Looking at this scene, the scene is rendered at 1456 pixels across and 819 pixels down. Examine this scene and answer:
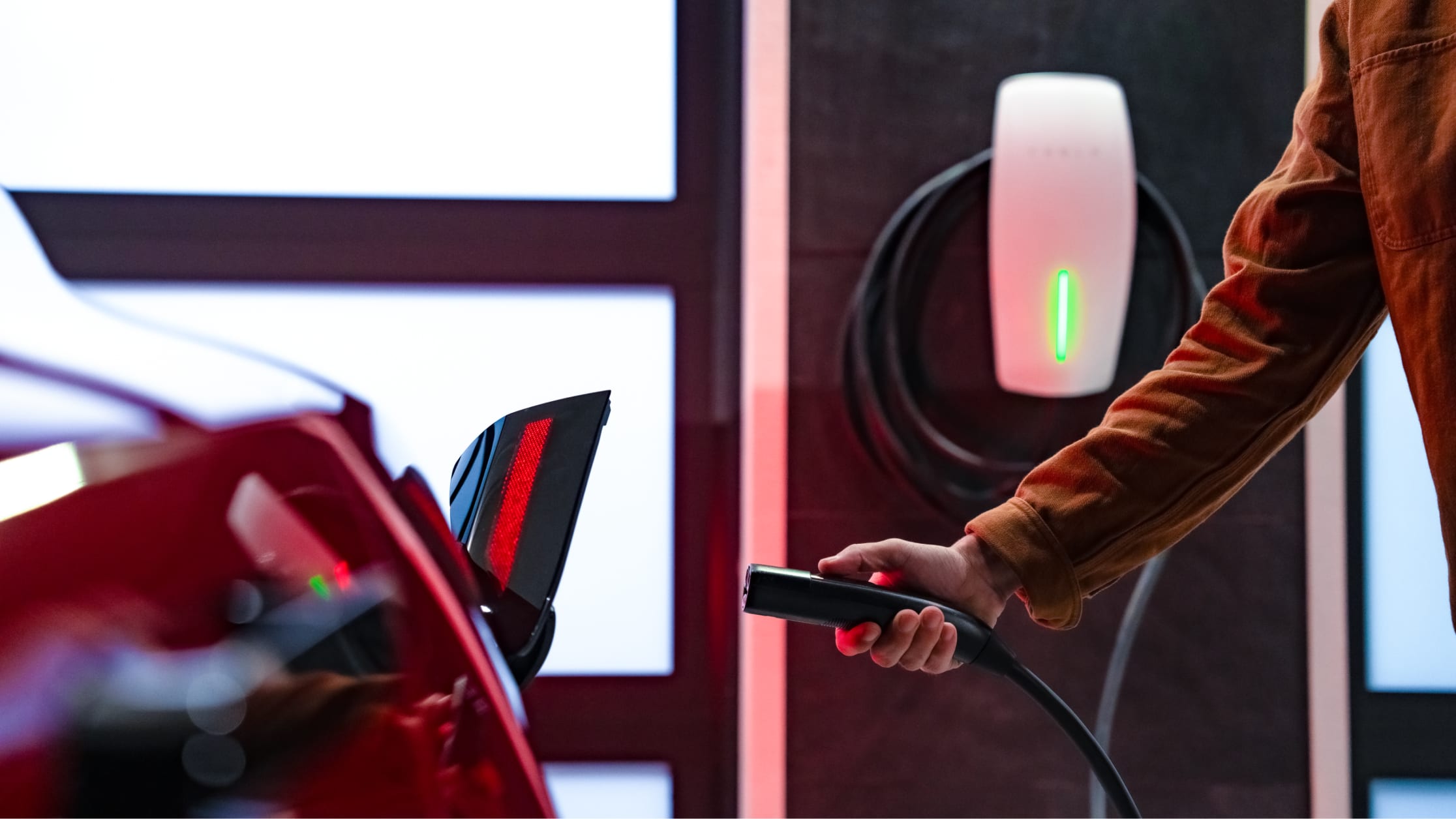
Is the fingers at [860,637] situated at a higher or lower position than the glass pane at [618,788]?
higher

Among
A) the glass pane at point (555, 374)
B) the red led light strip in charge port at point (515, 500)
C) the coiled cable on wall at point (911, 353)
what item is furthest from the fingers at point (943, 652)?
the glass pane at point (555, 374)

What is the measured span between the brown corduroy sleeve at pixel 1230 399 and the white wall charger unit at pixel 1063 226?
2.44 feet

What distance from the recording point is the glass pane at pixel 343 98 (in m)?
1.79

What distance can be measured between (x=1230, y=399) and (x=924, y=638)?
12.8 inches

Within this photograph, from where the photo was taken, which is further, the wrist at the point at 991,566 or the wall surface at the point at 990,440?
the wall surface at the point at 990,440

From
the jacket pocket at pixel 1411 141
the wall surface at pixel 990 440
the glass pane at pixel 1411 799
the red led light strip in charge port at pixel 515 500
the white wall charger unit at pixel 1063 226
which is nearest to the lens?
the red led light strip in charge port at pixel 515 500

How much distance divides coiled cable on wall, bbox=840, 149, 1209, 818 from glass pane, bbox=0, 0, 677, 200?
47 cm

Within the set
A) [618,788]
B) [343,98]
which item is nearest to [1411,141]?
[618,788]

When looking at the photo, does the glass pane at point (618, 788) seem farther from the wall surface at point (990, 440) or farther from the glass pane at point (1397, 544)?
the glass pane at point (1397, 544)

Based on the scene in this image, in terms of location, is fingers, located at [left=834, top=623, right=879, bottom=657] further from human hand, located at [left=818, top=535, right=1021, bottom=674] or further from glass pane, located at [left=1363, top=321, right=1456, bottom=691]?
glass pane, located at [left=1363, top=321, right=1456, bottom=691]

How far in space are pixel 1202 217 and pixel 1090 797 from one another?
1009mm

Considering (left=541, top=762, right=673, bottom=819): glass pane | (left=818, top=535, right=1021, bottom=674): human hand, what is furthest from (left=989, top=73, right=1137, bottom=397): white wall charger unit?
(left=541, top=762, right=673, bottom=819): glass pane

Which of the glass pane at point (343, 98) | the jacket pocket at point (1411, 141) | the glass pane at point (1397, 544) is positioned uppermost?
the glass pane at point (343, 98)

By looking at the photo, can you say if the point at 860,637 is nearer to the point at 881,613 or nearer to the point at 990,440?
the point at 881,613
